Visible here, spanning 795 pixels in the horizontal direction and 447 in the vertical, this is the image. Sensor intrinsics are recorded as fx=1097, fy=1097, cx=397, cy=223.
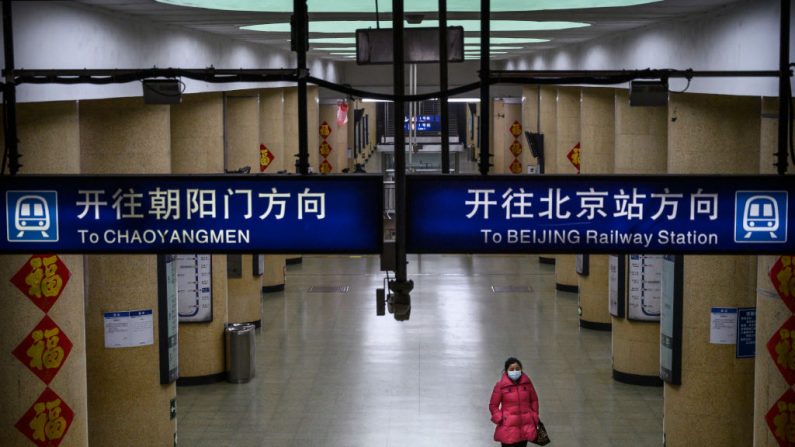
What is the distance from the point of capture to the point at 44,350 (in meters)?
9.43

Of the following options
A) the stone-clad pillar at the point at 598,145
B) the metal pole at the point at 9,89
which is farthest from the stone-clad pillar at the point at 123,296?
the stone-clad pillar at the point at 598,145

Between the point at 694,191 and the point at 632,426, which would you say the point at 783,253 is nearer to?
the point at 694,191

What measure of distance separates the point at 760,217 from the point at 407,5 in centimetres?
573

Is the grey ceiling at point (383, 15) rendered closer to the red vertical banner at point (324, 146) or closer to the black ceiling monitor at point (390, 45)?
the black ceiling monitor at point (390, 45)

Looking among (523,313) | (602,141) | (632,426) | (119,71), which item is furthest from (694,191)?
(523,313)

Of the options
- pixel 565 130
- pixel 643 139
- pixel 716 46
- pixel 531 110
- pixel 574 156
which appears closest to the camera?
pixel 716 46

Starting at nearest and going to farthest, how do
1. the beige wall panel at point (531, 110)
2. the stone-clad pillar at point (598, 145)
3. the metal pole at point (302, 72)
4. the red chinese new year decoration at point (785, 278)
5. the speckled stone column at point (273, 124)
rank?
the metal pole at point (302, 72)
the red chinese new year decoration at point (785, 278)
the stone-clad pillar at point (598, 145)
the speckled stone column at point (273, 124)
the beige wall panel at point (531, 110)

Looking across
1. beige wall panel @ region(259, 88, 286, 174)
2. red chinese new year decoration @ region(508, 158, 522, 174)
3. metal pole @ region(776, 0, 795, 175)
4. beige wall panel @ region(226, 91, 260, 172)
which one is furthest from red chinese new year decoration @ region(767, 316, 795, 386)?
red chinese new year decoration @ region(508, 158, 522, 174)

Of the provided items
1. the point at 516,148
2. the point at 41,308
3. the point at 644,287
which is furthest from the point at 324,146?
the point at 41,308

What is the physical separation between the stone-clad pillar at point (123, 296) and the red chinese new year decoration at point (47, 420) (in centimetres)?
256

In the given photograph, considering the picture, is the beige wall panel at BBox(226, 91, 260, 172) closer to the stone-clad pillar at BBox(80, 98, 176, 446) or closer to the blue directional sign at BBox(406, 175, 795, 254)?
the stone-clad pillar at BBox(80, 98, 176, 446)

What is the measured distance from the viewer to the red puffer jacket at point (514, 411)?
39.0ft

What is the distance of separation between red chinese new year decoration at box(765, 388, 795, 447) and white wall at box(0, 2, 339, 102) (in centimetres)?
652

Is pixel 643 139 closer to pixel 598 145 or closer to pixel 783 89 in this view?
pixel 598 145
